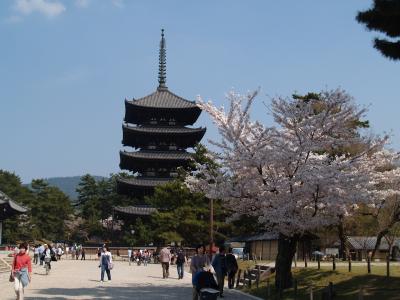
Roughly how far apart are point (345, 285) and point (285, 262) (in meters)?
2.20

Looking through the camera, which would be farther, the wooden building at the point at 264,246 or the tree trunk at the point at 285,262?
the wooden building at the point at 264,246

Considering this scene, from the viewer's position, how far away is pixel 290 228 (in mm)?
18547

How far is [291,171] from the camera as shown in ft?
62.6

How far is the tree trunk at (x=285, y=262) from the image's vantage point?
18.9 m

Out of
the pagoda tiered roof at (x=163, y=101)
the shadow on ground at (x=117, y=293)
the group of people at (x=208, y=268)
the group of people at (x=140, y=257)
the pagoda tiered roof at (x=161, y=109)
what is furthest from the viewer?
the pagoda tiered roof at (x=163, y=101)

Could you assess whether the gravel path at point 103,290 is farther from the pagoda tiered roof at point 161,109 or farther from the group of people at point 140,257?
the pagoda tiered roof at point 161,109

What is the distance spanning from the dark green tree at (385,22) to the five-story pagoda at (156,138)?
153 feet

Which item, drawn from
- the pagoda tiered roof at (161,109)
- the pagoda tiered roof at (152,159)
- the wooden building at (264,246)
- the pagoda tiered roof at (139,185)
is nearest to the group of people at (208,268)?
the wooden building at (264,246)

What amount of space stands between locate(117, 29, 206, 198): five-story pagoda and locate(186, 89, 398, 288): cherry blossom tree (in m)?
40.6

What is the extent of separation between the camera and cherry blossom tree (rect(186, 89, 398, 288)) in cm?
1784

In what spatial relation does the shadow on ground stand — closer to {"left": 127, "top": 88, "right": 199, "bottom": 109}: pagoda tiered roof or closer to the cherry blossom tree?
the cherry blossom tree

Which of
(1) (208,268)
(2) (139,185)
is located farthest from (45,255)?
(2) (139,185)

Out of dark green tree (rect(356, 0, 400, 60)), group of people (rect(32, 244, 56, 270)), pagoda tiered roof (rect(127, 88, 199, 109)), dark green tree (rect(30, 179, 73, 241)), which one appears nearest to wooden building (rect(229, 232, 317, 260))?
pagoda tiered roof (rect(127, 88, 199, 109))

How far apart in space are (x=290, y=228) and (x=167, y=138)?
46195mm
